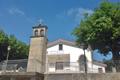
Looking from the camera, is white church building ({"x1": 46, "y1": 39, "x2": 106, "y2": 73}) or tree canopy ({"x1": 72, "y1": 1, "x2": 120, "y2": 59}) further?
white church building ({"x1": 46, "y1": 39, "x2": 106, "y2": 73})

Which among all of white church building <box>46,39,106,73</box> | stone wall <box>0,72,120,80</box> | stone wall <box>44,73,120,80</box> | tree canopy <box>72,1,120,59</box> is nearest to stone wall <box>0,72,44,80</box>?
stone wall <box>0,72,120,80</box>

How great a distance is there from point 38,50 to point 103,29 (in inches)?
293

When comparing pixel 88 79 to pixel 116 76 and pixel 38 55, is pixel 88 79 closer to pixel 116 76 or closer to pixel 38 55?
pixel 116 76

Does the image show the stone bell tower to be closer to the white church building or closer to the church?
the church

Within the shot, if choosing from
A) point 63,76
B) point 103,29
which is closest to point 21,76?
point 63,76

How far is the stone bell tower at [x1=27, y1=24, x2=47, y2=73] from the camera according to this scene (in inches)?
829

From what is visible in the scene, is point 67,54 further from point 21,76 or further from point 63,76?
point 21,76

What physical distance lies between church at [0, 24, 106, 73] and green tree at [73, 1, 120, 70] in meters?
2.43

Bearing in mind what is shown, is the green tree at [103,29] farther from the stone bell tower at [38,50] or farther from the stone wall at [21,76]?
the stone wall at [21,76]

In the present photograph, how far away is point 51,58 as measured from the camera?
28875mm

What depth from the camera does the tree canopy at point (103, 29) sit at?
22206 millimetres

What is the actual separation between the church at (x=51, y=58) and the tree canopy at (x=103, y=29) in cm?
246

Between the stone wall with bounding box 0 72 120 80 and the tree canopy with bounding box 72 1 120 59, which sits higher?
the tree canopy with bounding box 72 1 120 59

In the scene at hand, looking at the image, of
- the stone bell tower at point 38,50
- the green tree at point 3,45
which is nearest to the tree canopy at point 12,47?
the green tree at point 3,45
